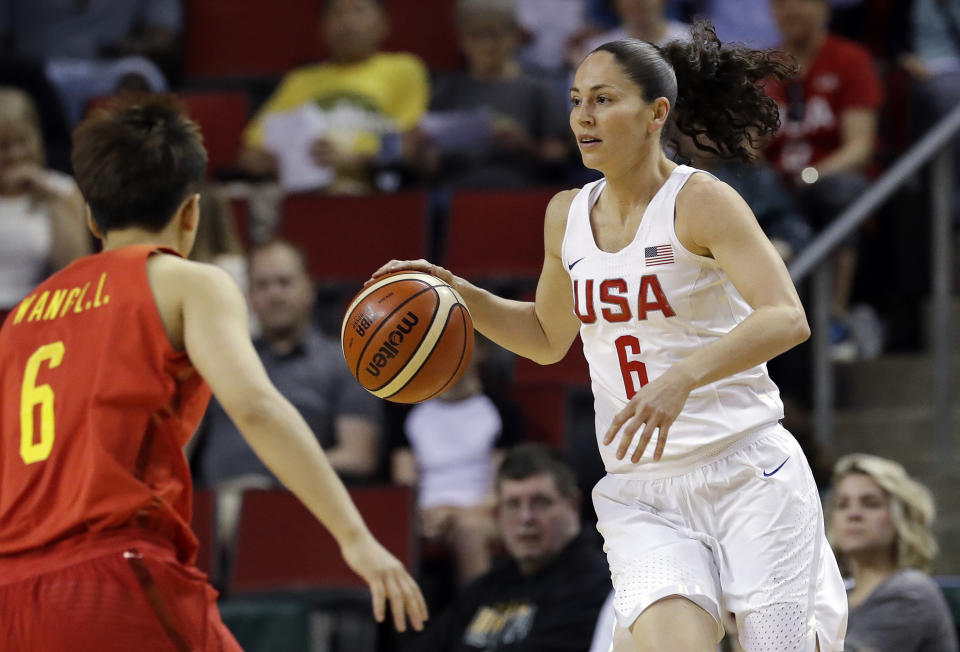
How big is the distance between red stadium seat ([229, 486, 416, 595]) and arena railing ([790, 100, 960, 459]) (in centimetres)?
183

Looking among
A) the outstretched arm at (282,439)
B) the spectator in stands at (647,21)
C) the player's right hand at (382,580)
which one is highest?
the spectator in stands at (647,21)

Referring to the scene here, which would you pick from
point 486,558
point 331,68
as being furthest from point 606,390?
point 331,68

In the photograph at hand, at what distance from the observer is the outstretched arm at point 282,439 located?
3238 mm

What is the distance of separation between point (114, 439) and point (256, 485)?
333cm

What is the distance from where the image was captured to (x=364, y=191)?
8.27m

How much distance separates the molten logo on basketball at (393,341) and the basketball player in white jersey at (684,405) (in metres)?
0.42

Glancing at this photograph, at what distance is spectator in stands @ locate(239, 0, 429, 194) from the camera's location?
321 inches

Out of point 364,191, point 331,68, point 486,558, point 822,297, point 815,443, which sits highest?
point 331,68

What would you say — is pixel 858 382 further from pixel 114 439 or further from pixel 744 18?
pixel 114 439

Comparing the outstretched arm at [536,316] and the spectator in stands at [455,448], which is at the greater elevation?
the outstretched arm at [536,316]

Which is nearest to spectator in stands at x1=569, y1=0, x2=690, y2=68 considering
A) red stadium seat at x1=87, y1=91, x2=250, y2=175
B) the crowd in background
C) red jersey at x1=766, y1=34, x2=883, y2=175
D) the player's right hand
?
the crowd in background

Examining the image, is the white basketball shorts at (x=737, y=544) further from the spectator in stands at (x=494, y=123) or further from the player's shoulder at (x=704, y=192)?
the spectator in stands at (x=494, y=123)

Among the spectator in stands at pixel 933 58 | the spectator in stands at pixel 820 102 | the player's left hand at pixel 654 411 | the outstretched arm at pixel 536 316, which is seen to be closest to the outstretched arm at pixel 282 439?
the player's left hand at pixel 654 411

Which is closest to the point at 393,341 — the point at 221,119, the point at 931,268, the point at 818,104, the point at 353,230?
the point at 931,268
